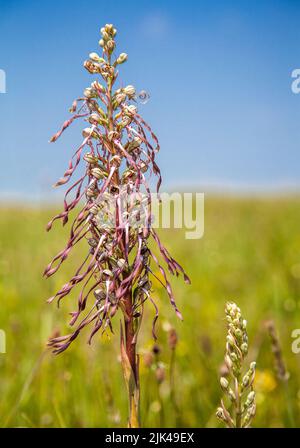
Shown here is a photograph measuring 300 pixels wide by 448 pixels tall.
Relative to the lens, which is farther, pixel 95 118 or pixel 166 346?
pixel 166 346

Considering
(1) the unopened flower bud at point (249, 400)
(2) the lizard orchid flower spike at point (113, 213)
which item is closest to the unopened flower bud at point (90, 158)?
(2) the lizard orchid flower spike at point (113, 213)

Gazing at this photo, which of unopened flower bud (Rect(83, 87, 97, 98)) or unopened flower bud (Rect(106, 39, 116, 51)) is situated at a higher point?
unopened flower bud (Rect(106, 39, 116, 51))

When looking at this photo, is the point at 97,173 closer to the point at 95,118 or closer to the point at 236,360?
the point at 95,118

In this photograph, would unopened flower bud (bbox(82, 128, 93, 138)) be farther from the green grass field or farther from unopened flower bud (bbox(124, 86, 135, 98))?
the green grass field

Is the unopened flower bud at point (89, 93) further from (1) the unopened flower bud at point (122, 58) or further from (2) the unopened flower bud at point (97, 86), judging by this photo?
(1) the unopened flower bud at point (122, 58)

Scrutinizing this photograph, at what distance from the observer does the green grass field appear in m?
3.59

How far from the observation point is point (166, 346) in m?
4.83

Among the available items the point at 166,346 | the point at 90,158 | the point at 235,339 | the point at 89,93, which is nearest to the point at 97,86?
the point at 89,93

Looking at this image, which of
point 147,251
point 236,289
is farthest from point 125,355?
point 236,289

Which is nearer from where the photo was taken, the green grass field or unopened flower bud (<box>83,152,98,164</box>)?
unopened flower bud (<box>83,152,98,164</box>)

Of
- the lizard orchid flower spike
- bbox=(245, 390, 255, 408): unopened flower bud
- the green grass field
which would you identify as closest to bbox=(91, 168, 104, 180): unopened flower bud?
the lizard orchid flower spike

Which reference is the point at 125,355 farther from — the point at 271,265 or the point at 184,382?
the point at 271,265

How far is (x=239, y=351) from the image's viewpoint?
1.82 meters

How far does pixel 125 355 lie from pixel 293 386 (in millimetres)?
3012
